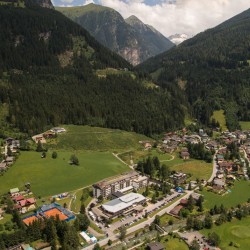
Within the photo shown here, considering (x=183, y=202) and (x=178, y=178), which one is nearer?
(x=183, y=202)

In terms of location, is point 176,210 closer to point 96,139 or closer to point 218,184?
point 218,184

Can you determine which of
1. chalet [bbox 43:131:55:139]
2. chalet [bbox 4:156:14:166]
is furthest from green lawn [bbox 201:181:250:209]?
chalet [bbox 43:131:55:139]

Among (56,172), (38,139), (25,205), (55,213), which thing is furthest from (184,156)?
(25,205)

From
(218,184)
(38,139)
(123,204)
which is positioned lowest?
(218,184)

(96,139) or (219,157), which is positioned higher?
(96,139)

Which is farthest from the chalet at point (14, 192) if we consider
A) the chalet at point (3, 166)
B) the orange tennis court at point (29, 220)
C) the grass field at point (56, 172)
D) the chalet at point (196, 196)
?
the chalet at point (196, 196)

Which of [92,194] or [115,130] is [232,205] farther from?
[115,130]
